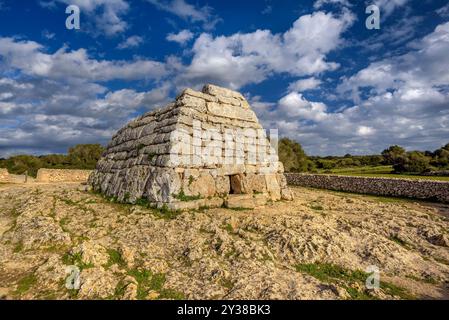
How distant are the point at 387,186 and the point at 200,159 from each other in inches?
733

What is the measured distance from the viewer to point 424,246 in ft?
28.2

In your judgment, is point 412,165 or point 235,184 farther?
point 412,165

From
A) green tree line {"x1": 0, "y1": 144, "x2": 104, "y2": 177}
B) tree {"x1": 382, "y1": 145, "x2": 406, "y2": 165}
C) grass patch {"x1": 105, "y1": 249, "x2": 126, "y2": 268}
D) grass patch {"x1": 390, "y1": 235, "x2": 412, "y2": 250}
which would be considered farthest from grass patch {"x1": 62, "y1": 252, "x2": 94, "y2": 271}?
tree {"x1": 382, "y1": 145, "x2": 406, "y2": 165}

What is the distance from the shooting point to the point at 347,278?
631cm

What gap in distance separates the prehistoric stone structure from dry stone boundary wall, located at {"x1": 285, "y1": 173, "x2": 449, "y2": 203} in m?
13.4

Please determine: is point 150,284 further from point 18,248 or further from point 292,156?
point 292,156

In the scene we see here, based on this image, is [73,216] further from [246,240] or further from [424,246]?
[424,246]

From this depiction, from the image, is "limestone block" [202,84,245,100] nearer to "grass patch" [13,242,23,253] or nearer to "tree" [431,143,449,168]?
"grass patch" [13,242,23,253]

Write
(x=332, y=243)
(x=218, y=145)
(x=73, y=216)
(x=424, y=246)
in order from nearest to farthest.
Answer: (x=332, y=243) < (x=424, y=246) < (x=73, y=216) < (x=218, y=145)

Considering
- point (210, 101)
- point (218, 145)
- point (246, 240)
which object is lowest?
point (246, 240)

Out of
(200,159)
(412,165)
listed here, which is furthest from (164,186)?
(412,165)
